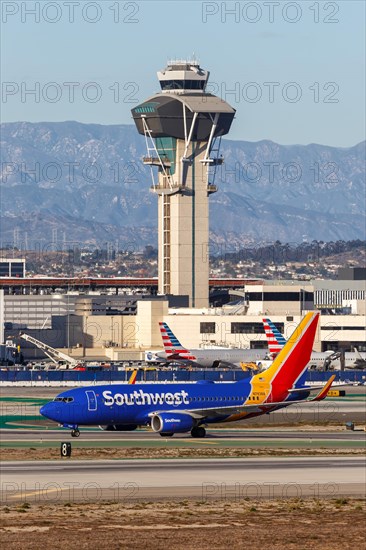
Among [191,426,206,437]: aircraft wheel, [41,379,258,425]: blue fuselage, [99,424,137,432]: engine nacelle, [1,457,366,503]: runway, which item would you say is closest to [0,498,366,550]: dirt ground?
[1,457,366,503]: runway

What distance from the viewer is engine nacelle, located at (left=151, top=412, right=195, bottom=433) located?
98.2m

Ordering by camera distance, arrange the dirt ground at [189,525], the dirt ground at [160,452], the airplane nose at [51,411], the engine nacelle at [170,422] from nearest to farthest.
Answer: the dirt ground at [189,525] → the dirt ground at [160,452] → the airplane nose at [51,411] → the engine nacelle at [170,422]

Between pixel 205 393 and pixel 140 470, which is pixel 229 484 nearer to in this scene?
pixel 140 470

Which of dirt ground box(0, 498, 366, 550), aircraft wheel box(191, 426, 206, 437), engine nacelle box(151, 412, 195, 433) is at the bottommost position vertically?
dirt ground box(0, 498, 366, 550)

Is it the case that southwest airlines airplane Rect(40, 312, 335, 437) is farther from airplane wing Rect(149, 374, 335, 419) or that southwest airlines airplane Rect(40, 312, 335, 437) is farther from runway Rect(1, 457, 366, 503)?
runway Rect(1, 457, 366, 503)

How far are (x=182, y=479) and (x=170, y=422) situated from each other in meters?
23.6

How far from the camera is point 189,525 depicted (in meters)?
60.2

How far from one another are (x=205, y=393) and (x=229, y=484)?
2843cm

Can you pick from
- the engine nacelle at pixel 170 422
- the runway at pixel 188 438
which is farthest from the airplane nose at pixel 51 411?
the engine nacelle at pixel 170 422

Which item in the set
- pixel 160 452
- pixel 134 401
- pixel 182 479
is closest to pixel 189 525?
pixel 182 479

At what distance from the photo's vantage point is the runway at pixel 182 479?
6906cm

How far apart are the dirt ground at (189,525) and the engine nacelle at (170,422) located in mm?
30486

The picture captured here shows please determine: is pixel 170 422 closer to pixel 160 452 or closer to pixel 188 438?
pixel 188 438

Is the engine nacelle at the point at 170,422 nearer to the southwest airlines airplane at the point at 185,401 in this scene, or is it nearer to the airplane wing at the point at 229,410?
the southwest airlines airplane at the point at 185,401
